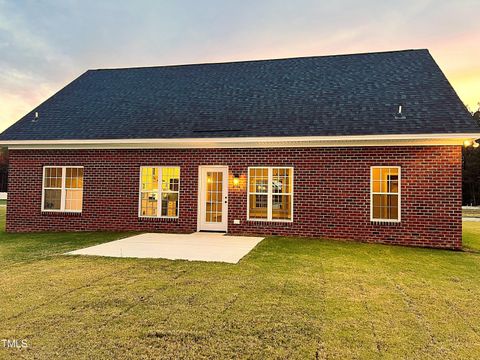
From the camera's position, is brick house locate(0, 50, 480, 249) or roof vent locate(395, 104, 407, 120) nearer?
brick house locate(0, 50, 480, 249)

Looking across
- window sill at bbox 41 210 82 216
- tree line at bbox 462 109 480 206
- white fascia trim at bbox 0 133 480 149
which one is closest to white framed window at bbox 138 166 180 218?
white fascia trim at bbox 0 133 480 149

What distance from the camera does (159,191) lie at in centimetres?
1092

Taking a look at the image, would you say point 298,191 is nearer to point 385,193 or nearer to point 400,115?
point 385,193

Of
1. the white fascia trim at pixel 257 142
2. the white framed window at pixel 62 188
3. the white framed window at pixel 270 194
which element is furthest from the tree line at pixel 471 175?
the white framed window at pixel 62 188

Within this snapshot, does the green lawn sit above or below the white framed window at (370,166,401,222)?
below

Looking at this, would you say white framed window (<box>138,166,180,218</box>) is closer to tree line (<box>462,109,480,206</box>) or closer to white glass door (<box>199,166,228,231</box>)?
white glass door (<box>199,166,228,231</box>)

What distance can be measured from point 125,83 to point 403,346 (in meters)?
14.5

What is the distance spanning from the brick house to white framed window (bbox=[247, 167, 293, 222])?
0.11 ft

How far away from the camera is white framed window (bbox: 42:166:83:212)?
37.3ft

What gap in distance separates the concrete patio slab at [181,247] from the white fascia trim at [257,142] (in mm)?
3000

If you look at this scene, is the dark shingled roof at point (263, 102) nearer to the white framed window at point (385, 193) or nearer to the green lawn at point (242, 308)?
the white framed window at point (385, 193)

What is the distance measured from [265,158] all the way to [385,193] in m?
3.78

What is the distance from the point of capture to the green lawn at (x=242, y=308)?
3150 millimetres

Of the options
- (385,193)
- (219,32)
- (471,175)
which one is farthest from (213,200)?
(471,175)
